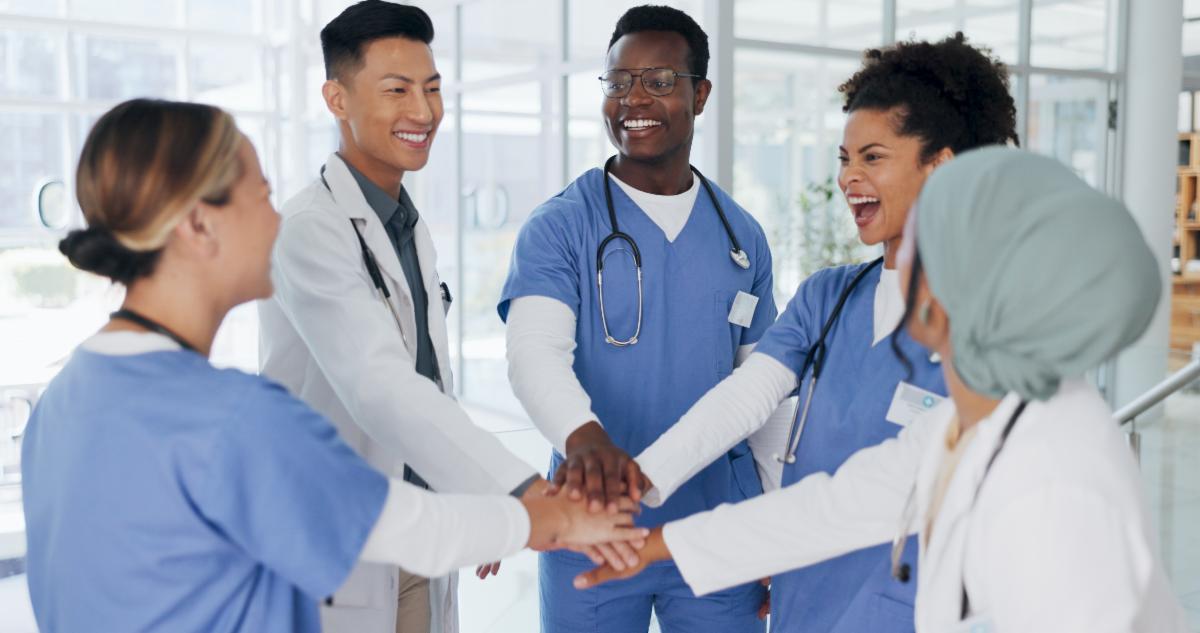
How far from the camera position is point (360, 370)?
1558mm

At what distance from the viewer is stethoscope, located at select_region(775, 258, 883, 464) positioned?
1647 mm

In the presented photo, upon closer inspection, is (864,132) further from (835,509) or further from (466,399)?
(466,399)

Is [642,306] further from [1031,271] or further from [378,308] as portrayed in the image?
[1031,271]

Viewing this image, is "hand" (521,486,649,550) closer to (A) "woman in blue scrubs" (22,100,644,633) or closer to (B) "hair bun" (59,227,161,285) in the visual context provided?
(A) "woman in blue scrubs" (22,100,644,633)

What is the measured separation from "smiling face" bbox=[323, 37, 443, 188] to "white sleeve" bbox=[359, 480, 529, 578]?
749 millimetres

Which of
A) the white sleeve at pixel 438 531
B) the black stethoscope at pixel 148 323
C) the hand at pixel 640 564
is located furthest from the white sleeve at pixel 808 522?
the black stethoscope at pixel 148 323

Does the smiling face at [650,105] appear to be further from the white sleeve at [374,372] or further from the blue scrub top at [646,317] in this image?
the white sleeve at [374,372]

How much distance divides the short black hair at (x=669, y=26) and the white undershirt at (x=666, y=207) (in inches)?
10.1

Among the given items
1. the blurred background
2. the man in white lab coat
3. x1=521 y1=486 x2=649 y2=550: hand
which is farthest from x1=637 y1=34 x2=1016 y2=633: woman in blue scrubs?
the blurred background

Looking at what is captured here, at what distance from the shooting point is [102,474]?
1.03 meters

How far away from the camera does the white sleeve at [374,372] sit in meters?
1.57

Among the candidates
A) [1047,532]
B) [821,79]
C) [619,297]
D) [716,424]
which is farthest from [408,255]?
[821,79]

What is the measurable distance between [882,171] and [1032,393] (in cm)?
74

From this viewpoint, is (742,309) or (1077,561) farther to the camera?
(742,309)
